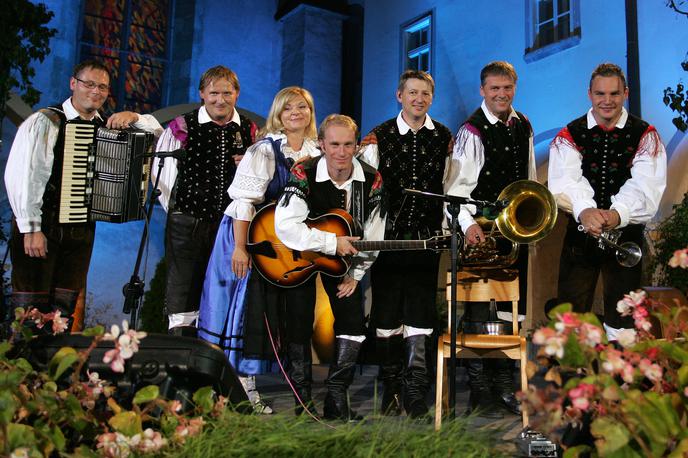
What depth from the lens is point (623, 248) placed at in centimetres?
356

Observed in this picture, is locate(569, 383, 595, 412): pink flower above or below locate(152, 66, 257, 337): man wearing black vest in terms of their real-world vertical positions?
below

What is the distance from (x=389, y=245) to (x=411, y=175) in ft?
1.85

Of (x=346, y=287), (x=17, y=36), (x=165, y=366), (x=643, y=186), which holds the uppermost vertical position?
(x=17, y=36)

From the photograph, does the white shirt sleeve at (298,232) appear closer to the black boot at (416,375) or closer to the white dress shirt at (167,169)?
the black boot at (416,375)

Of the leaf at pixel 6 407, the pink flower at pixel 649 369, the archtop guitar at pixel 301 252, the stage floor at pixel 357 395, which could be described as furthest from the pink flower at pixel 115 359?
the archtop guitar at pixel 301 252

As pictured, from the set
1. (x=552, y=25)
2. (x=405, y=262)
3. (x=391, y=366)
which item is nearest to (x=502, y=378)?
(x=391, y=366)

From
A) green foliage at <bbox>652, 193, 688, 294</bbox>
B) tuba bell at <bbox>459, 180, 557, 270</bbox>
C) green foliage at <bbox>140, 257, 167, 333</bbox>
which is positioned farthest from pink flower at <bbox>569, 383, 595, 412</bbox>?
green foliage at <bbox>140, 257, 167, 333</bbox>

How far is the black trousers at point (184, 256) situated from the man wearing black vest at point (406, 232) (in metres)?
1.12

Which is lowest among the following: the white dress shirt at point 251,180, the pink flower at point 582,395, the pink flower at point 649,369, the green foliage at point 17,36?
the pink flower at point 582,395

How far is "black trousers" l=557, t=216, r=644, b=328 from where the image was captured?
372 cm

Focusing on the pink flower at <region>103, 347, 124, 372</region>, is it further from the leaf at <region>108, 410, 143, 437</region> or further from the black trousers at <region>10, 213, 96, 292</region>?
the black trousers at <region>10, 213, 96, 292</region>

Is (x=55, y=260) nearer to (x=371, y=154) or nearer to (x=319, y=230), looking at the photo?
(x=319, y=230)

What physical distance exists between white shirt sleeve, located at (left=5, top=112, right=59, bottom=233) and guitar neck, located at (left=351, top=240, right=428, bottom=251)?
185 cm

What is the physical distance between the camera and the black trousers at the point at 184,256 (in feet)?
14.1
